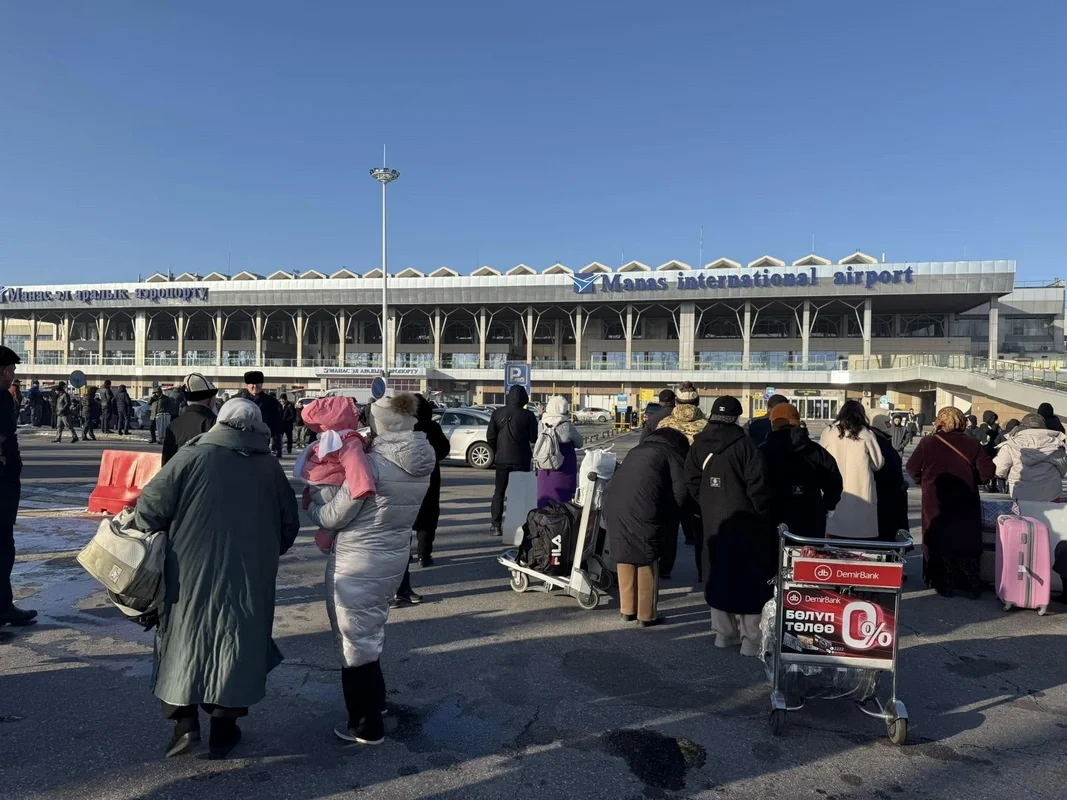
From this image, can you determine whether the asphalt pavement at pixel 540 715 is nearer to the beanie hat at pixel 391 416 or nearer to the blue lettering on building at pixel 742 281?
the beanie hat at pixel 391 416

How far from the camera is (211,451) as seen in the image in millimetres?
3207

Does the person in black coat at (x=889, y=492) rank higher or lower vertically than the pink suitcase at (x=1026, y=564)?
higher

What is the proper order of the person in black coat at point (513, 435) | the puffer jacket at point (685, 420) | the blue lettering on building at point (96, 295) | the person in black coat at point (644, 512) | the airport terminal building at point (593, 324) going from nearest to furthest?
the person in black coat at point (644, 512)
the puffer jacket at point (685, 420)
the person in black coat at point (513, 435)
the airport terminal building at point (593, 324)
the blue lettering on building at point (96, 295)

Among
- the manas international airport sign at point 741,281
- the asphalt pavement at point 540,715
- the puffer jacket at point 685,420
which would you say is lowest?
the asphalt pavement at point 540,715

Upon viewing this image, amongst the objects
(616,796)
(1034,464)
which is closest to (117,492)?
(616,796)

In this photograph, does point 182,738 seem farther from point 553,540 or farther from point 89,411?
point 89,411

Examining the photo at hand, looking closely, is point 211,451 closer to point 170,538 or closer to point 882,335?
point 170,538

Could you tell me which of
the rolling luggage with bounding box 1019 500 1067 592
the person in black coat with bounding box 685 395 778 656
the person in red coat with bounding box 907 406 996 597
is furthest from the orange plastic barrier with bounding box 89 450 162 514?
the rolling luggage with bounding box 1019 500 1067 592

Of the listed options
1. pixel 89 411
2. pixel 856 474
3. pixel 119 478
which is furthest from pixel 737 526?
pixel 89 411

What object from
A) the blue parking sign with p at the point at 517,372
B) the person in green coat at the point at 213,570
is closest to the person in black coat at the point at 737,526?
the person in green coat at the point at 213,570

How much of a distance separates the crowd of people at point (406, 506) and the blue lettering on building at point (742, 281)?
46.9 metres

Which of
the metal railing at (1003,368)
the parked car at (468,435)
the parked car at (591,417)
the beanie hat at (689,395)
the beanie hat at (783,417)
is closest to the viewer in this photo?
the beanie hat at (783,417)

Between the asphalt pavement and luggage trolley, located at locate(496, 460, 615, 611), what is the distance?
0.17 meters

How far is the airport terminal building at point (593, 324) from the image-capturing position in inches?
2030
